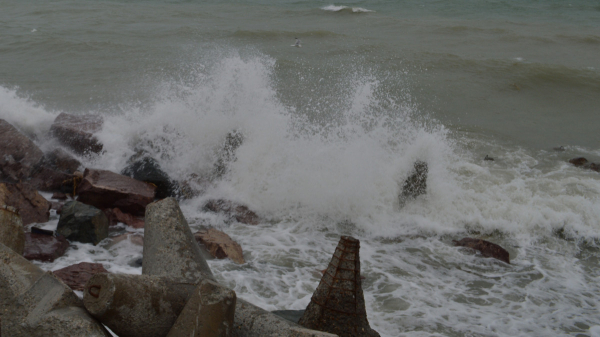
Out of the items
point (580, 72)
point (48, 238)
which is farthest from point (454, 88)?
point (48, 238)

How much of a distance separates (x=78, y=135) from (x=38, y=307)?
5.56 metres

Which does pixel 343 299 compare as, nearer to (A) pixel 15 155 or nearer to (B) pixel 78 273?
(B) pixel 78 273

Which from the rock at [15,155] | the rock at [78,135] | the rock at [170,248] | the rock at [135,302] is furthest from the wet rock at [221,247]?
the rock at [78,135]

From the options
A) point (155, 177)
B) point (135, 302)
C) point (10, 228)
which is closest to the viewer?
point (135, 302)

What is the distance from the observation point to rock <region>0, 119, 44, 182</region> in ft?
21.9

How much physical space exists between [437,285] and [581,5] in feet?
84.0

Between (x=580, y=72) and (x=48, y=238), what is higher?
→ (x=580, y=72)

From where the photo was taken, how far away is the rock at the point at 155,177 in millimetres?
6730

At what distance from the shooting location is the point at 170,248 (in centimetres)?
343

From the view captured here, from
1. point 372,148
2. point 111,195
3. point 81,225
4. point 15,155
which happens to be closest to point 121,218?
point 111,195

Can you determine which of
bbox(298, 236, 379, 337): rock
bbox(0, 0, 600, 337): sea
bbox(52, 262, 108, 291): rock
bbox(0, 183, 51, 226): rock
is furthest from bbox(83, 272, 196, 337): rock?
bbox(0, 183, 51, 226): rock

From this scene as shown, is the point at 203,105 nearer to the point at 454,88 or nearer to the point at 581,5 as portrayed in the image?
the point at 454,88

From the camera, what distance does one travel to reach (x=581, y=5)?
83.3 feet

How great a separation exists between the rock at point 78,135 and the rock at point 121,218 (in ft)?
6.34
